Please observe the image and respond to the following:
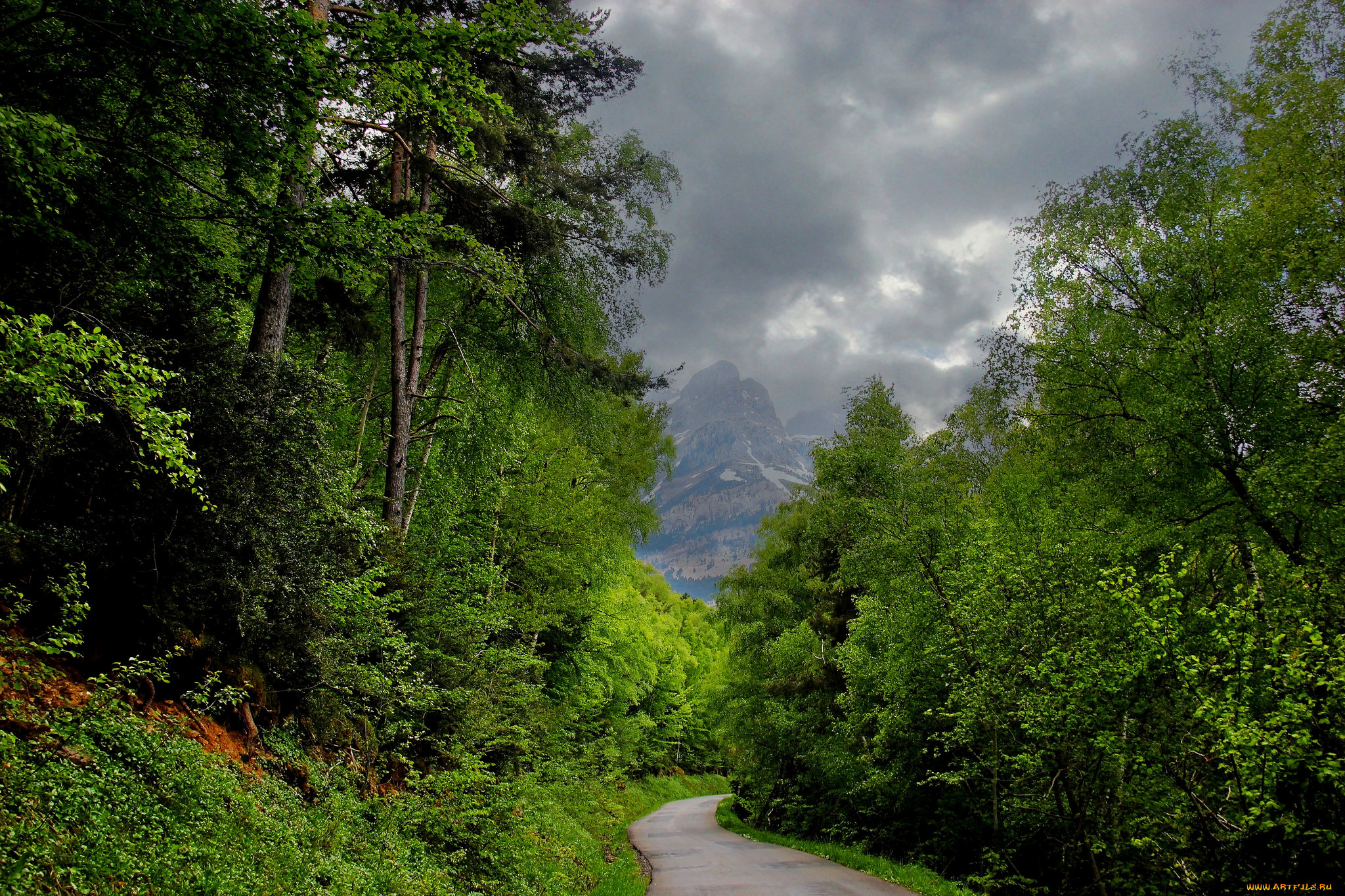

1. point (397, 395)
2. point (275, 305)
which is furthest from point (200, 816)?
point (397, 395)

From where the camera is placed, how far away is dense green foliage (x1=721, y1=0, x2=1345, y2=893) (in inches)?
252

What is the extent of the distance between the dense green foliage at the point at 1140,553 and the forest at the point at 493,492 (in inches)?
3.3

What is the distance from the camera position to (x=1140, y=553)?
1173cm

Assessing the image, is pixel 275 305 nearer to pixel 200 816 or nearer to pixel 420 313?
pixel 420 313

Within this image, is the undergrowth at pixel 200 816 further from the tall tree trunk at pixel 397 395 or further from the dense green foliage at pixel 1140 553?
the dense green foliage at pixel 1140 553

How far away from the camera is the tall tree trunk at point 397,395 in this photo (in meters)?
10.6

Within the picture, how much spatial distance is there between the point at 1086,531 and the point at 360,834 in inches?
414

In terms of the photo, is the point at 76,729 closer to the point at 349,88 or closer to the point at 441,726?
the point at 349,88

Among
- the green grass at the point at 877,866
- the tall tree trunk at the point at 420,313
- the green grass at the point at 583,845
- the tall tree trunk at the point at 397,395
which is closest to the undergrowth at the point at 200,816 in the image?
the green grass at the point at 583,845

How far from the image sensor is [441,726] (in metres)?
9.66

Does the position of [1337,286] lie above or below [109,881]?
above

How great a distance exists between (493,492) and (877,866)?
37.5ft

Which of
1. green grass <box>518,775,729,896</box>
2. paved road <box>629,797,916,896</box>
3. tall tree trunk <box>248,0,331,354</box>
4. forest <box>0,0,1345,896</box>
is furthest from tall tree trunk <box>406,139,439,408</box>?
paved road <box>629,797,916,896</box>

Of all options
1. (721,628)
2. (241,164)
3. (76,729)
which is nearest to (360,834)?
(76,729)
